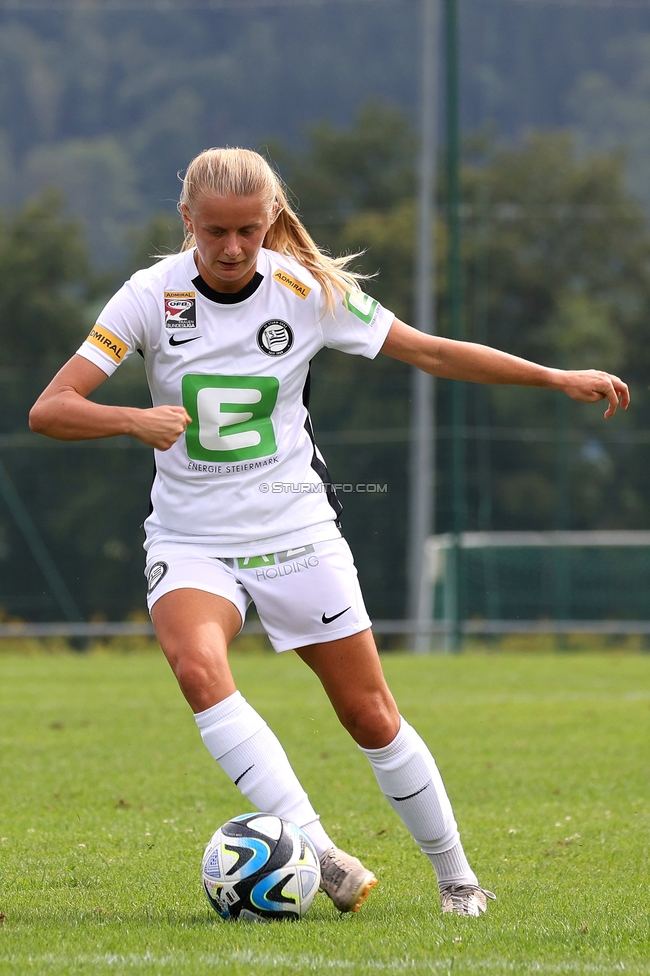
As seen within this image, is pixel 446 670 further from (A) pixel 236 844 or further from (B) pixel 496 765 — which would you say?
(A) pixel 236 844

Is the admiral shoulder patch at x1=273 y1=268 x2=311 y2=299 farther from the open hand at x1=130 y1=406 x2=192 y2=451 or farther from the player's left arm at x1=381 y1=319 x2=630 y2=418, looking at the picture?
the open hand at x1=130 y1=406 x2=192 y2=451

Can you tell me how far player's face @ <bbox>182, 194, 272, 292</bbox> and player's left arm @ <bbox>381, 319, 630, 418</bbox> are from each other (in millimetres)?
522

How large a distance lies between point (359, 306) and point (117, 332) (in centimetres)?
68

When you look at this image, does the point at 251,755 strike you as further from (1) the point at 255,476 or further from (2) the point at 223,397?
(2) the point at 223,397

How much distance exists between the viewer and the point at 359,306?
3.96 m

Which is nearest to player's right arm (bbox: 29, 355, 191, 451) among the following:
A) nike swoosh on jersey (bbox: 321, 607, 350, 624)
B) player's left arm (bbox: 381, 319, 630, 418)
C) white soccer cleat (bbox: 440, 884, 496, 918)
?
nike swoosh on jersey (bbox: 321, 607, 350, 624)

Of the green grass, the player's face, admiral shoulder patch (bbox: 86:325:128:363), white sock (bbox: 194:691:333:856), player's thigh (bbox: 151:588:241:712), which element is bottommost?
the green grass

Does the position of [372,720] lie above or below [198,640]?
below

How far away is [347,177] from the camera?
81.5 ft

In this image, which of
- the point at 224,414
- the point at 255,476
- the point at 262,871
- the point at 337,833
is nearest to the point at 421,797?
the point at 262,871

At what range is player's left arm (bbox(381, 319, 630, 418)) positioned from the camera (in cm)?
394

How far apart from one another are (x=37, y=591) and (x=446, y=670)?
5401 millimetres

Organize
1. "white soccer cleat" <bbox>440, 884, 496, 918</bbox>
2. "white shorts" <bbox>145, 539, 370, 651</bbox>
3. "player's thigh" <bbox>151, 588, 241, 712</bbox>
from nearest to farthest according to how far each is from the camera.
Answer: "player's thigh" <bbox>151, 588, 241, 712</bbox> < "white shorts" <bbox>145, 539, 370, 651</bbox> < "white soccer cleat" <bbox>440, 884, 496, 918</bbox>

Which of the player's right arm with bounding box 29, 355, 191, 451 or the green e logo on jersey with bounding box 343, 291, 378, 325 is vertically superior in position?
the green e logo on jersey with bounding box 343, 291, 378, 325
